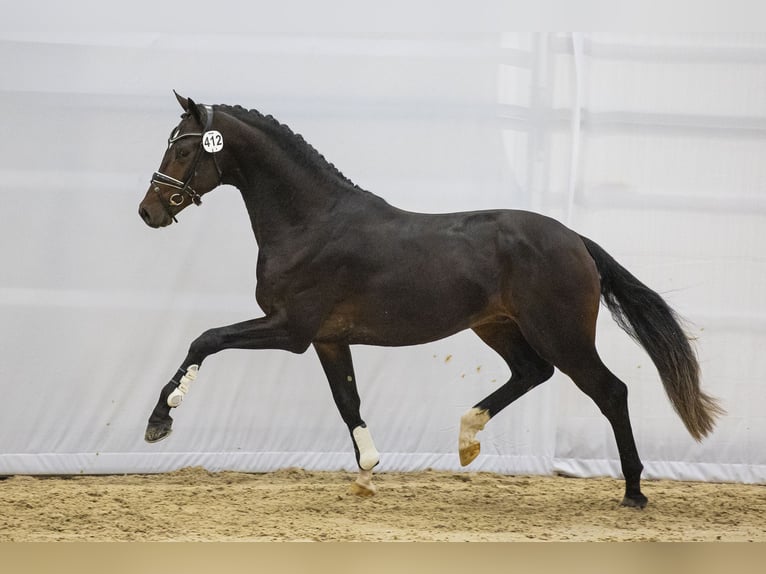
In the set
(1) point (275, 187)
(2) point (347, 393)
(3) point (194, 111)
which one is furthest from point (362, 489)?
(3) point (194, 111)

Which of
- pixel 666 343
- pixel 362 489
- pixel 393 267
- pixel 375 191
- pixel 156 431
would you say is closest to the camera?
pixel 156 431

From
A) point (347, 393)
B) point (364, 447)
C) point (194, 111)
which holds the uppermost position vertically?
point (194, 111)

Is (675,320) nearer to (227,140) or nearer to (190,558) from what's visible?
(227,140)

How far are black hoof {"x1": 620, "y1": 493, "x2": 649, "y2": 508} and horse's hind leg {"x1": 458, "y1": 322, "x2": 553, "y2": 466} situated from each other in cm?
64

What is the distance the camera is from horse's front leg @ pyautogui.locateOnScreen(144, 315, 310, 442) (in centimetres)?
386

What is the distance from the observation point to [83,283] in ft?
16.9

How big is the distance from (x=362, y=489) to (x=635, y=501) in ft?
4.04

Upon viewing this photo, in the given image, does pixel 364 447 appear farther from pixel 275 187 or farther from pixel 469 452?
pixel 275 187

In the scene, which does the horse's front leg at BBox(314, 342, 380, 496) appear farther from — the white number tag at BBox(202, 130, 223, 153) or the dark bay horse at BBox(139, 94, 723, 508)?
the white number tag at BBox(202, 130, 223, 153)

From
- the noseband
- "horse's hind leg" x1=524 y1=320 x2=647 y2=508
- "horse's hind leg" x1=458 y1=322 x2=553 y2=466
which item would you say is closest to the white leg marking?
"horse's hind leg" x1=458 y1=322 x2=553 y2=466

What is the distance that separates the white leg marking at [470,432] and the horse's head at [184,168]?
1.52 meters


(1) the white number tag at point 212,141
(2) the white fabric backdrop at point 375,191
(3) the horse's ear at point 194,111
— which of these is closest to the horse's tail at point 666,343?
(2) the white fabric backdrop at point 375,191

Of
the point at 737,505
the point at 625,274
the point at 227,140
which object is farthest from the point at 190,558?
the point at 737,505

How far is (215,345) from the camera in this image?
3965 mm
